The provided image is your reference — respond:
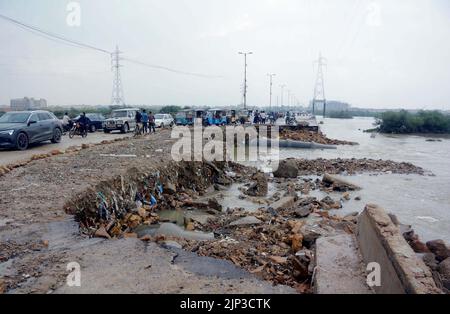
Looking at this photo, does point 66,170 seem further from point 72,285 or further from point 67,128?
point 67,128

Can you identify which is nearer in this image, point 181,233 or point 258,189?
point 181,233

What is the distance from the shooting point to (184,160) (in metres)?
13.7

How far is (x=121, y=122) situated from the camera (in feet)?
82.1

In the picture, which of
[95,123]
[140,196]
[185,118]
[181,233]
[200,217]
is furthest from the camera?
[185,118]

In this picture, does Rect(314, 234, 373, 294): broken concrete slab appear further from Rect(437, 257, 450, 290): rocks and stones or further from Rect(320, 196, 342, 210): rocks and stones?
Rect(320, 196, 342, 210): rocks and stones

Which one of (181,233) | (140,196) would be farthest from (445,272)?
(140,196)

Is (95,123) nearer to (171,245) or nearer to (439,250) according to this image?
(171,245)

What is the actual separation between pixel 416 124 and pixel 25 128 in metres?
61.9

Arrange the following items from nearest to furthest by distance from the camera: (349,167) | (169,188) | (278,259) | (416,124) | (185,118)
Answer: (278,259) → (169,188) → (349,167) → (185,118) → (416,124)

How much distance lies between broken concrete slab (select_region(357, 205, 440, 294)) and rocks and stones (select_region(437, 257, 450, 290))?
3.41ft

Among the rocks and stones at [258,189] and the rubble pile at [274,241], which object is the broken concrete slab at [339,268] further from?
the rocks and stones at [258,189]

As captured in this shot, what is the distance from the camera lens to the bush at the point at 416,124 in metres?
60.5

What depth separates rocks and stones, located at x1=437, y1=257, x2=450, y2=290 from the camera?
4.67m

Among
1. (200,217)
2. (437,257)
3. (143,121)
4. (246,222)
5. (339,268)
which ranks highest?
(143,121)
